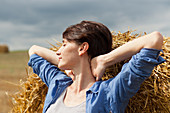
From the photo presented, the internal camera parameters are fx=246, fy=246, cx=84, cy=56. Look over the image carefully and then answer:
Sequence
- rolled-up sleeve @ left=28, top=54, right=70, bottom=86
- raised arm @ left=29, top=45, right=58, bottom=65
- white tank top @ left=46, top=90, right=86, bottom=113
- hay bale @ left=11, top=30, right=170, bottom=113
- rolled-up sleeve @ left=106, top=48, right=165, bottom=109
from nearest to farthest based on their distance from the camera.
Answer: rolled-up sleeve @ left=106, top=48, right=165, bottom=109 < white tank top @ left=46, top=90, right=86, bottom=113 < hay bale @ left=11, top=30, right=170, bottom=113 < rolled-up sleeve @ left=28, top=54, right=70, bottom=86 < raised arm @ left=29, top=45, right=58, bottom=65

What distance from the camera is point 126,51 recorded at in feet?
6.18

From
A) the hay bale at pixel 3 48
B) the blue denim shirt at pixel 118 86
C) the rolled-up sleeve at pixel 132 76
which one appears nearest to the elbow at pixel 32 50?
the blue denim shirt at pixel 118 86

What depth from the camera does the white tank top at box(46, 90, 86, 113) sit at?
198 cm

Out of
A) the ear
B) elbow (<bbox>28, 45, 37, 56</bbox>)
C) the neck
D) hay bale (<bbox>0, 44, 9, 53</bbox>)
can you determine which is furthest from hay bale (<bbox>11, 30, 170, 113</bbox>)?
hay bale (<bbox>0, 44, 9, 53</bbox>)

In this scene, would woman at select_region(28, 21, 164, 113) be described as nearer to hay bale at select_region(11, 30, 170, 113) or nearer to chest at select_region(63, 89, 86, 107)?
chest at select_region(63, 89, 86, 107)

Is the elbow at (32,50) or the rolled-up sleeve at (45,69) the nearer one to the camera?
the rolled-up sleeve at (45,69)

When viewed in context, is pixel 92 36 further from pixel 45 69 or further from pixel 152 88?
pixel 152 88

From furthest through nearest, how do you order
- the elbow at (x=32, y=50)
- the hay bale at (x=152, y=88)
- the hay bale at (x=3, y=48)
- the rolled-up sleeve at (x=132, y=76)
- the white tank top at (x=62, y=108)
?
the hay bale at (x=3, y=48), the elbow at (x=32, y=50), the hay bale at (x=152, y=88), the white tank top at (x=62, y=108), the rolled-up sleeve at (x=132, y=76)

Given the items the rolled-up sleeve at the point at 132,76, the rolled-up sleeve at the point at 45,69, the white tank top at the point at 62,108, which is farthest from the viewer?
the rolled-up sleeve at the point at 45,69

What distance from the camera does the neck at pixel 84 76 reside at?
2.07 meters

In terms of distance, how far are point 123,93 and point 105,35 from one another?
51cm

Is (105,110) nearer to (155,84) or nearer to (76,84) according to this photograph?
(76,84)

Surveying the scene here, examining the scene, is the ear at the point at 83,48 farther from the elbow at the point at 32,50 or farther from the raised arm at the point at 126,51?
the elbow at the point at 32,50

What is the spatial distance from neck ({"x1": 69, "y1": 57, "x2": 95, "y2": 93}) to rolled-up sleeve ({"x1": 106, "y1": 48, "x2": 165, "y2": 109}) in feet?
0.74
